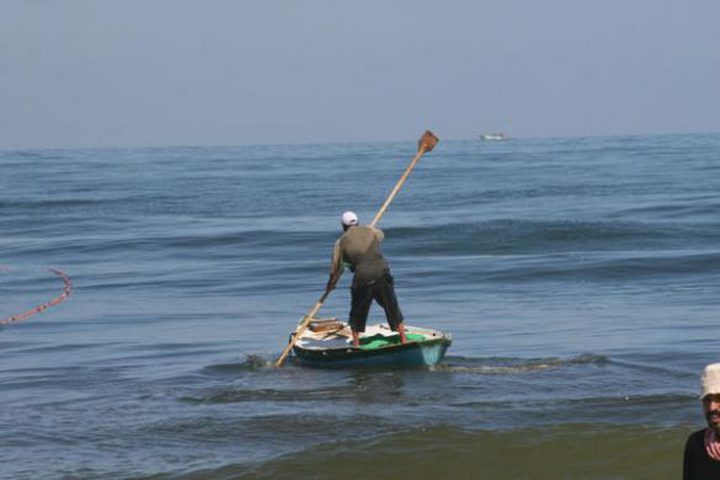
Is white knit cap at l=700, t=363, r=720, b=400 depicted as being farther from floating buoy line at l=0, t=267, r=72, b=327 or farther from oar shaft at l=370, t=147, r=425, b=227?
floating buoy line at l=0, t=267, r=72, b=327

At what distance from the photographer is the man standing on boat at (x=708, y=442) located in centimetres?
594

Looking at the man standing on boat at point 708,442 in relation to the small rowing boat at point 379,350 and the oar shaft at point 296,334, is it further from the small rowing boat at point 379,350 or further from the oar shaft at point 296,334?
the oar shaft at point 296,334

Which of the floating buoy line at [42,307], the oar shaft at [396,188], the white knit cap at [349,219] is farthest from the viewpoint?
the floating buoy line at [42,307]

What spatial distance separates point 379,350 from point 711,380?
426 inches

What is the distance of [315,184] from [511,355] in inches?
1928

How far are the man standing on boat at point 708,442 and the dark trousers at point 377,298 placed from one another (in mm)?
10520

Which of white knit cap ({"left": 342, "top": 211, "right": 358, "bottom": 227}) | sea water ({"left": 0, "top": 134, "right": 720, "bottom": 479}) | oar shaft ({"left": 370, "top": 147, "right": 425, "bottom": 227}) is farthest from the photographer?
oar shaft ({"left": 370, "top": 147, "right": 425, "bottom": 227})

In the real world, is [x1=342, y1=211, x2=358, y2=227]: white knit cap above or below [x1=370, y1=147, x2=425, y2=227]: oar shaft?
below

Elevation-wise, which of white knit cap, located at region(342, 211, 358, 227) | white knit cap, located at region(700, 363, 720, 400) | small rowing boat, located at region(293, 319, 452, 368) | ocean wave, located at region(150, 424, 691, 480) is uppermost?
white knit cap, located at region(342, 211, 358, 227)

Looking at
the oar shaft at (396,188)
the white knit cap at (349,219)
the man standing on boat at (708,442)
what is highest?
the oar shaft at (396,188)

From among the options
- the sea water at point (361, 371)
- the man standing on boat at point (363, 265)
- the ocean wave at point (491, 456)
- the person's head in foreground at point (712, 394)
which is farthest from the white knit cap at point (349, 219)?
the person's head in foreground at point (712, 394)

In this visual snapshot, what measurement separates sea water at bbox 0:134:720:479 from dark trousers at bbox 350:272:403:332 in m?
0.68

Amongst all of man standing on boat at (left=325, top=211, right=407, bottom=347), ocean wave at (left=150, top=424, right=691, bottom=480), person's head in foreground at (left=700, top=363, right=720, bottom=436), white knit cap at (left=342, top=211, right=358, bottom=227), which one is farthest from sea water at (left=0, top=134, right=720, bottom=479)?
person's head in foreground at (left=700, top=363, right=720, bottom=436)

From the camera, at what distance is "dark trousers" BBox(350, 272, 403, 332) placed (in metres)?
16.7
